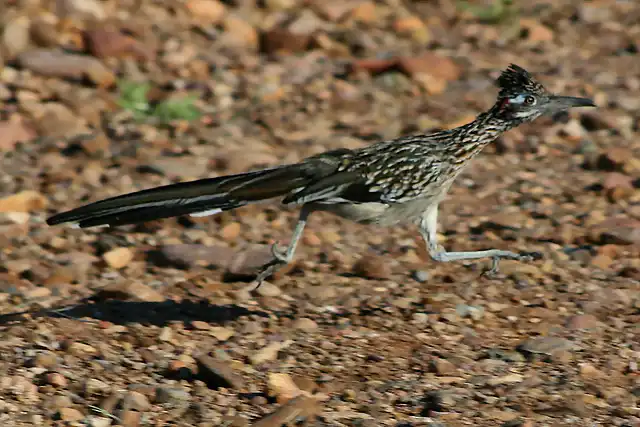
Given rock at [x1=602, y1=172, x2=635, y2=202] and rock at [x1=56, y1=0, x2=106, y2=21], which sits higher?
rock at [x1=56, y1=0, x2=106, y2=21]

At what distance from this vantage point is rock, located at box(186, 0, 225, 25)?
11414 mm

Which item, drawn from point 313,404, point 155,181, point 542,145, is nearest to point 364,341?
point 313,404

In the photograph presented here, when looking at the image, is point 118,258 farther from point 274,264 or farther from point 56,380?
point 56,380

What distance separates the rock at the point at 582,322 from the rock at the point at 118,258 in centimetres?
271

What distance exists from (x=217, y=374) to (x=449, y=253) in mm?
1776

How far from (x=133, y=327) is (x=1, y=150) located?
323 cm

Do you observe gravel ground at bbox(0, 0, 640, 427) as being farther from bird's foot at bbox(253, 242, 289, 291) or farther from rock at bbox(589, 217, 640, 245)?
bird's foot at bbox(253, 242, 289, 291)

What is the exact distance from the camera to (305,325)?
632 centimetres

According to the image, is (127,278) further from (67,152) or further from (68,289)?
(67,152)

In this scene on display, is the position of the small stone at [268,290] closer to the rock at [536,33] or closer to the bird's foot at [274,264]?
the bird's foot at [274,264]

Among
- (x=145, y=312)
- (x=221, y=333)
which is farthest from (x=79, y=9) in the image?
A: (x=221, y=333)

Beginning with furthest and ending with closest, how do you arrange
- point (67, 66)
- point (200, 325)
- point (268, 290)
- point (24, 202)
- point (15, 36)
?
point (15, 36) → point (67, 66) → point (24, 202) → point (268, 290) → point (200, 325)

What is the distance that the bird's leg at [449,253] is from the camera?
6.52 meters

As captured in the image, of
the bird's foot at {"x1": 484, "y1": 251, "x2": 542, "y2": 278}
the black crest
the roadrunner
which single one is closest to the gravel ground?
the bird's foot at {"x1": 484, "y1": 251, "x2": 542, "y2": 278}
